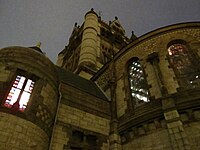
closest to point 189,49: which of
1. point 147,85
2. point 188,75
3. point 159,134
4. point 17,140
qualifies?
point 188,75

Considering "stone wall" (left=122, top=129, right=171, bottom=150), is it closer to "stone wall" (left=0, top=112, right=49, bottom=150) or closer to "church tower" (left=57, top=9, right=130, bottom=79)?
"stone wall" (left=0, top=112, right=49, bottom=150)

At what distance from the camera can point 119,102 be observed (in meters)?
11.8

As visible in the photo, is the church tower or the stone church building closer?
the stone church building

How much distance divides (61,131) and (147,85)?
5236 mm

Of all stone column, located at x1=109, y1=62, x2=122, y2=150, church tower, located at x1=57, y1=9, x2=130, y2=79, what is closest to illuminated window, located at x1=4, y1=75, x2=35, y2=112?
stone column, located at x1=109, y1=62, x2=122, y2=150

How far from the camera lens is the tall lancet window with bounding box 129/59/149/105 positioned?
433 inches

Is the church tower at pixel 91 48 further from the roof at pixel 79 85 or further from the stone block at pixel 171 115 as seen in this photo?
the stone block at pixel 171 115

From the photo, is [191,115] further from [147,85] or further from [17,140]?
[17,140]

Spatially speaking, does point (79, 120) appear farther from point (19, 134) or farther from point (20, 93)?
point (19, 134)

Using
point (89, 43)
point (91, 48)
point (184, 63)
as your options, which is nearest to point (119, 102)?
point (184, 63)

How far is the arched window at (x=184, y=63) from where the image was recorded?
31.8 ft

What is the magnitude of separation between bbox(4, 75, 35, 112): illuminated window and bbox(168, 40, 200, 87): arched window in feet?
24.4

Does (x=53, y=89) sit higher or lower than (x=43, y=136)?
higher

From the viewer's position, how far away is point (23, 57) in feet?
30.1
